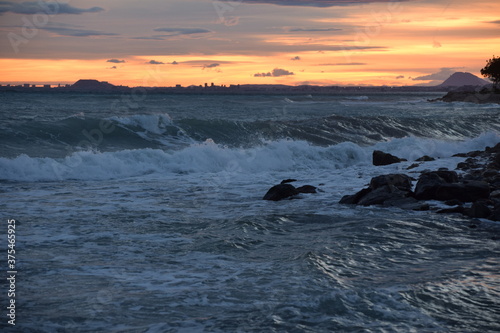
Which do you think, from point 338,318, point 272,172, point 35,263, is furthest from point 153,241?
point 272,172

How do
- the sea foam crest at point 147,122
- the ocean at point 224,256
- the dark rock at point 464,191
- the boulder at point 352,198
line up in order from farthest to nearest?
the sea foam crest at point 147,122 < the boulder at point 352,198 < the dark rock at point 464,191 < the ocean at point 224,256

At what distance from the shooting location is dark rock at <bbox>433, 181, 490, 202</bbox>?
41.4 feet

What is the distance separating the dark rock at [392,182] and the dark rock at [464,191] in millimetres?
1067

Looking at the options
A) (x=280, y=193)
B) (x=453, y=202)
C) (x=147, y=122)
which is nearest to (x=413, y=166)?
(x=453, y=202)

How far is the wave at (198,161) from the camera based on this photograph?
55.9ft

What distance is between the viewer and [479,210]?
11.3 metres

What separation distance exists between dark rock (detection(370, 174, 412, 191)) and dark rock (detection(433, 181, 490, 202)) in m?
1.07

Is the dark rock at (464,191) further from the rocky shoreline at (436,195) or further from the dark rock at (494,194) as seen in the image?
the dark rock at (494,194)

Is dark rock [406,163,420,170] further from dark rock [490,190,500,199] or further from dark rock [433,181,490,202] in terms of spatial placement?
dark rock [433,181,490,202]

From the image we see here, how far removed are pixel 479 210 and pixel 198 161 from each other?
1137cm

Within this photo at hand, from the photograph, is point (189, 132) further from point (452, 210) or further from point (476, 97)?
point (476, 97)

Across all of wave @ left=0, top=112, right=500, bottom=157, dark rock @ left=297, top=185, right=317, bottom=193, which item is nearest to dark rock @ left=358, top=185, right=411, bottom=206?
dark rock @ left=297, top=185, right=317, bottom=193

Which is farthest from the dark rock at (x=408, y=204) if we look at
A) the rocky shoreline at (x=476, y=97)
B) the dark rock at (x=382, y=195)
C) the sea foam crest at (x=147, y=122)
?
the rocky shoreline at (x=476, y=97)

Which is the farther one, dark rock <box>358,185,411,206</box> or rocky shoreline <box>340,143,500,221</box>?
dark rock <box>358,185,411,206</box>
